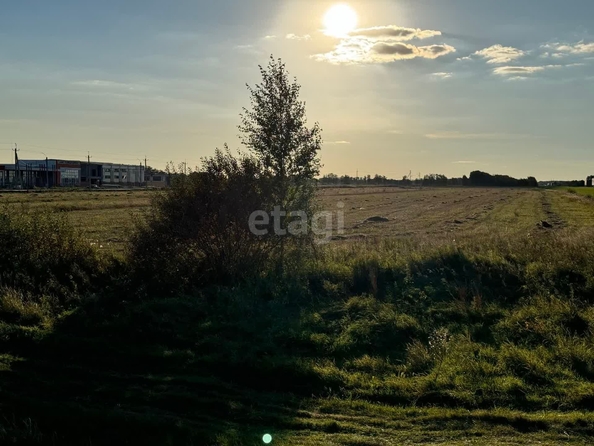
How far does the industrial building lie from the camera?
98312 mm

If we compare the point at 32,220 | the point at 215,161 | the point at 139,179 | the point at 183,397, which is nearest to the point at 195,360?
the point at 183,397

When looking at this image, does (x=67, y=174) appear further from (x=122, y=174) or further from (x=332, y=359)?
(x=332, y=359)

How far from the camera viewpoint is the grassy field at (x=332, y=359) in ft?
22.5

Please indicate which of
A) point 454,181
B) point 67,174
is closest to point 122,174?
point 67,174

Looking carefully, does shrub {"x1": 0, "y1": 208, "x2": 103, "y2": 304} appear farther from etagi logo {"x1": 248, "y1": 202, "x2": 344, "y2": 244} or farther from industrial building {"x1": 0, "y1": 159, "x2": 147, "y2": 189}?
industrial building {"x1": 0, "y1": 159, "x2": 147, "y2": 189}

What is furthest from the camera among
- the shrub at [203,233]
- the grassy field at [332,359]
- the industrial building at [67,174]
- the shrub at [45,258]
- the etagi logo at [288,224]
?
the industrial building at [67,174]

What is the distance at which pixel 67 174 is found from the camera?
349ft

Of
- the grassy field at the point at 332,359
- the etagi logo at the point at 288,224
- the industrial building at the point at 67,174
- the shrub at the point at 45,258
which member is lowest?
the grassy field at the point at 332,359

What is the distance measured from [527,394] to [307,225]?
8.67 metres

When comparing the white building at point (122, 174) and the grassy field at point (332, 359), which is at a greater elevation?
the white building at point (122, 174)

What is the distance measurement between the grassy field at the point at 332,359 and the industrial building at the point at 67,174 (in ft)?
295

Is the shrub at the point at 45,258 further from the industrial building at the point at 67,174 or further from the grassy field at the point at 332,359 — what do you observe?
the industrial building at the point at 67,174

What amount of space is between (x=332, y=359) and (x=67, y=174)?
354ft

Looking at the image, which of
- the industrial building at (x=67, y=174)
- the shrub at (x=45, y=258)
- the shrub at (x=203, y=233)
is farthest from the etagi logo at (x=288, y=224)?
the industrial building at (x=67, y=174)
